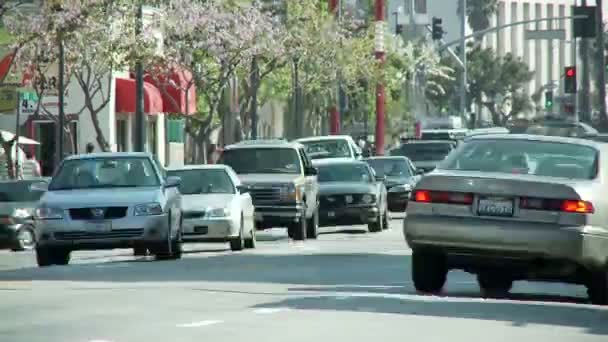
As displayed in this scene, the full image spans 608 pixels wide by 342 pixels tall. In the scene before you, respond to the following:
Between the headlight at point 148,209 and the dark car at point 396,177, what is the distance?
73.5 ft

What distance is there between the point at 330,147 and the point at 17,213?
1221cm

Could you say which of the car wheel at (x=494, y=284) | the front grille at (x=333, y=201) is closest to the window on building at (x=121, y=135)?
the front grille at (x=333, y=201)

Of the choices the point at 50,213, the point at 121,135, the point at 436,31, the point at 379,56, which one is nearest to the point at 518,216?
the point at 50,213

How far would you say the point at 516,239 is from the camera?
1834 cm

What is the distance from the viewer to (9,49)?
5859 centimetres

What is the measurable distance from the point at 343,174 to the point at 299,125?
27.8 meters

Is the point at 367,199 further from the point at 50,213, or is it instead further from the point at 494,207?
the point at 494,207

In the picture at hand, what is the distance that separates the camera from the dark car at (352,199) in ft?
137

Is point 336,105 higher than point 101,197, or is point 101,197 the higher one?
point 336,105

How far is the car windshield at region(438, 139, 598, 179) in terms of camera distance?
19.0 m

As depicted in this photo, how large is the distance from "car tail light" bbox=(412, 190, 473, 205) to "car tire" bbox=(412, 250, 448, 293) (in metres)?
0.53

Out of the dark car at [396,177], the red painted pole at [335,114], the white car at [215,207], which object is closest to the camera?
the white car at [215,207]

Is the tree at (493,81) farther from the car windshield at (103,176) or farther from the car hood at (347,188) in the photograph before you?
the car windshield at (103,176)

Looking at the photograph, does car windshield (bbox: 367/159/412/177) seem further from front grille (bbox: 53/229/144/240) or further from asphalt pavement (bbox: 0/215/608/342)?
asphalt pavement (bbox: 0/215/608/342)
